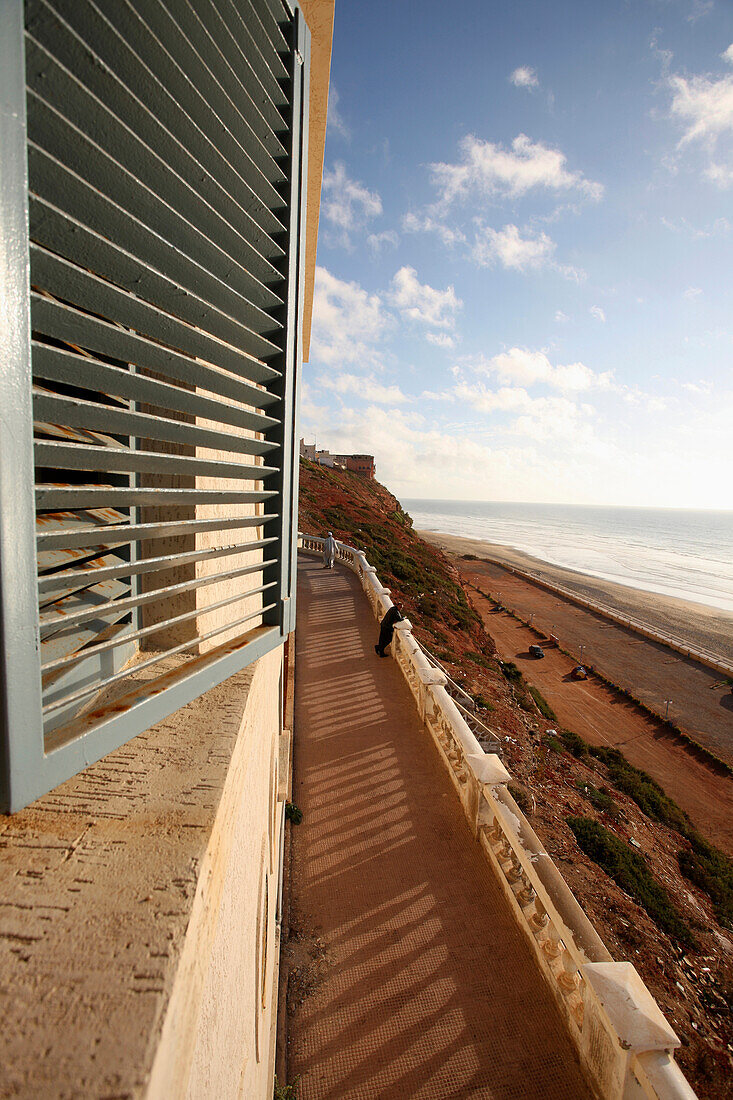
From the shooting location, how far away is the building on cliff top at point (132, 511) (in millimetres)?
678

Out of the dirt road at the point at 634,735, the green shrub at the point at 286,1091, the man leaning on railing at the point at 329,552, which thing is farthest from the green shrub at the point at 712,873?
the man leaning on railing at the point at 329,552

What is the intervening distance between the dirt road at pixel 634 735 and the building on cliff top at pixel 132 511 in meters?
14.2

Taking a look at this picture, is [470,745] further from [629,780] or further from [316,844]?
[629,780]

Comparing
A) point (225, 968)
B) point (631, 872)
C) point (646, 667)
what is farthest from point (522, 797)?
point (646, 667)

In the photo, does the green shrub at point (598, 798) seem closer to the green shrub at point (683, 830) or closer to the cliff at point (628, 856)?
the cliff at point (628, 856)

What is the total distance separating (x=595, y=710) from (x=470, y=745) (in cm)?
1487

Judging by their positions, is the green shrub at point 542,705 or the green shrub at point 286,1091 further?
the green shrub at point 542,705

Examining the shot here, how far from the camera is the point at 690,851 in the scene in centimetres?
996

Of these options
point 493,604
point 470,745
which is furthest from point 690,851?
point 493,604

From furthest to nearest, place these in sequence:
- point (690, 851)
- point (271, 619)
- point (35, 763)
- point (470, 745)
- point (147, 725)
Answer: point (690, 851) → point (470, 745) → point (271, 619) → point (147, 725) → point (35, 763)

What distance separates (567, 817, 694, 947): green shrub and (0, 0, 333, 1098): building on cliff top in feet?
26.6

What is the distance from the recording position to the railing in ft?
8.15

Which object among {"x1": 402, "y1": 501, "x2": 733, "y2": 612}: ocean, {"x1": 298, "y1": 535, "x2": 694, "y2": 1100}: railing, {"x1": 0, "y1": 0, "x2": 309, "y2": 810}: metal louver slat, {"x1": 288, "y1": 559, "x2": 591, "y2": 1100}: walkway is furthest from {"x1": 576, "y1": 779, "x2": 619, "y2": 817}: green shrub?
{"x1": 402, "y1": 501, "x2": 733, "y2": 612}: ocean

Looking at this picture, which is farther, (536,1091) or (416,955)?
(416,955)
